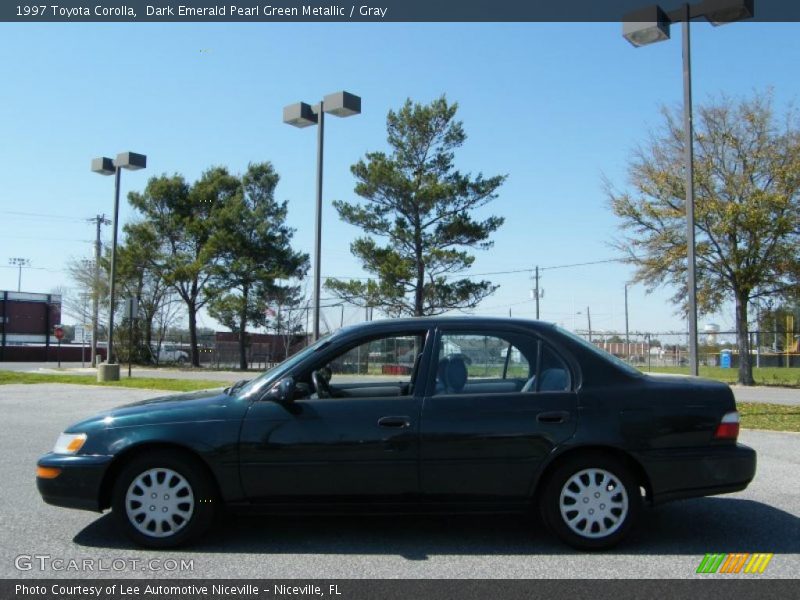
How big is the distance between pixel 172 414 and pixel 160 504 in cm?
61

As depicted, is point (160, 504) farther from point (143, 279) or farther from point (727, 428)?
point (143, 279)

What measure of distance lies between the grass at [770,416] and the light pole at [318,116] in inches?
313

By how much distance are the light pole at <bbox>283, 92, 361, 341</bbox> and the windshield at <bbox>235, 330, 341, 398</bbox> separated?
9081 mm

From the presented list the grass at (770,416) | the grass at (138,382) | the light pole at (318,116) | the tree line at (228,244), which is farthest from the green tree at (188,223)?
the grass at (770,416)

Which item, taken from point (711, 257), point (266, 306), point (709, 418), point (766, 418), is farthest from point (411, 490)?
point (266, 306)

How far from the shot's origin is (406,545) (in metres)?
5.20

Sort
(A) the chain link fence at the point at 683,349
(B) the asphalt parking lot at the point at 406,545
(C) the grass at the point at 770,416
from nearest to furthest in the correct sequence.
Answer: (B) the asphalt parking lot at the point at 406,545 < (C) the grass at the point at 770,416 < (A) the chain link fence at the point at 683,349

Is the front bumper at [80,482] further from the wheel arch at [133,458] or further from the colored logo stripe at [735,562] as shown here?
the colored logo stripe at [735,562]

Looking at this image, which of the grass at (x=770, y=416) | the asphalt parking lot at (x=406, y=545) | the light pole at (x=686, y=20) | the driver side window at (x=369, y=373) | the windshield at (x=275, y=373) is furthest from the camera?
the grass at (x=770, y=416)

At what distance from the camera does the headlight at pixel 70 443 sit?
5.15 m

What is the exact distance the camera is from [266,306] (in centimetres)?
4600

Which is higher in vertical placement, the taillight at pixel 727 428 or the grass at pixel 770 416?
the taillight at pixel 727 428

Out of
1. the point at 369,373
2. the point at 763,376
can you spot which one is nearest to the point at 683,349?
the point at 763,376

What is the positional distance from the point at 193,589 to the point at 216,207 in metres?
44.7
